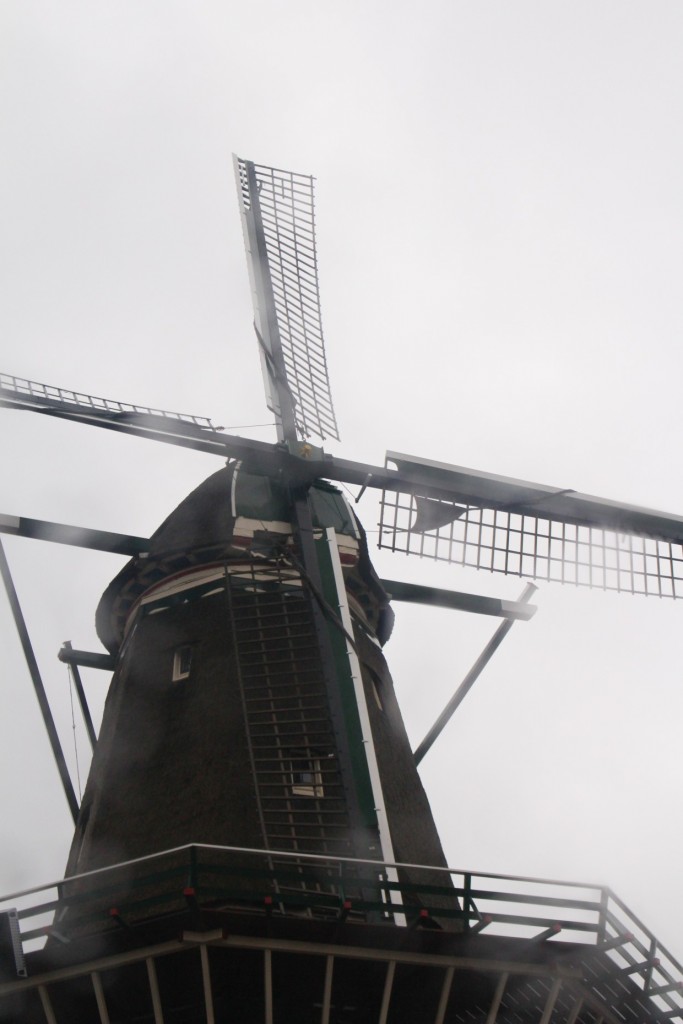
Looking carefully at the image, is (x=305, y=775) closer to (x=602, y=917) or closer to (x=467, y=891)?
(x=467, y=891)

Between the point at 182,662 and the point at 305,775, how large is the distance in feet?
6.85

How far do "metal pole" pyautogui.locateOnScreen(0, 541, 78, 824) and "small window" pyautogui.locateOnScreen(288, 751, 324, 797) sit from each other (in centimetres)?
272

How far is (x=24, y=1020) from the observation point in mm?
8891

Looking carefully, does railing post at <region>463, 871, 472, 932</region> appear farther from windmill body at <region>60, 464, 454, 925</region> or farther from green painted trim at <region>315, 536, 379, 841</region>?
green painted trim at <region>315, 536, 379, 841</region>

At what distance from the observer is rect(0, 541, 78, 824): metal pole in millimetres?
12297

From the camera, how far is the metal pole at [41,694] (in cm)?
1230

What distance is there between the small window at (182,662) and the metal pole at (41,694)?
159cm

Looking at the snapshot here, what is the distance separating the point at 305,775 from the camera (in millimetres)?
10719

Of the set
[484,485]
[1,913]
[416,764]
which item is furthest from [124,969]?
[484,485]

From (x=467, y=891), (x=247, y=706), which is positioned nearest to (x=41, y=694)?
(x=247, y=706)

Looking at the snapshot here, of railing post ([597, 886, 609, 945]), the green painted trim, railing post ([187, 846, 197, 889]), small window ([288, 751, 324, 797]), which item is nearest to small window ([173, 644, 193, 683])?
the green painted trim

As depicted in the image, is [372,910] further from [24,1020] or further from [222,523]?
[222,523]

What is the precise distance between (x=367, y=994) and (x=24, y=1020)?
8.40ft

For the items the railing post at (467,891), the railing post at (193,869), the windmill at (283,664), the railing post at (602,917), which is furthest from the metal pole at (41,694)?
the railing post at (602,917)
